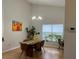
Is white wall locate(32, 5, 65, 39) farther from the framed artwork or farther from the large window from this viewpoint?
the framed artwork

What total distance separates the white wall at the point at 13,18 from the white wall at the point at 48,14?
2.39ft

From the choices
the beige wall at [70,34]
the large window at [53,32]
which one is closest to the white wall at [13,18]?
the large window at [53,32]

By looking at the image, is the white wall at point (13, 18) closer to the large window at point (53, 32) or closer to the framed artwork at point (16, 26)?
the framed artwork at point (16, 26)

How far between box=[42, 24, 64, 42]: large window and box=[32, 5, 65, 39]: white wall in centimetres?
37

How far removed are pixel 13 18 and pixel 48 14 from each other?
338 cm

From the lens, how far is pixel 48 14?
9.62m

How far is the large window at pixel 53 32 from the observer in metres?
9.20

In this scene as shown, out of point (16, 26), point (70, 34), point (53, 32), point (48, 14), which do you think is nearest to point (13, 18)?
point (16, 26)

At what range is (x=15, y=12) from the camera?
314 inches

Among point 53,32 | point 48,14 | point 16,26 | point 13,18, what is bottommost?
point 53,32

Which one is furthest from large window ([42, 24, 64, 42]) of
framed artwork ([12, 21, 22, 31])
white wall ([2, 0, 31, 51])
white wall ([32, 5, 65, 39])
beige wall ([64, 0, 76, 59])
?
beige wall ([64, 0, 76, 59])

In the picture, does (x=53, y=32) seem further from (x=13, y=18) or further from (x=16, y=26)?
(x=13, y=18)

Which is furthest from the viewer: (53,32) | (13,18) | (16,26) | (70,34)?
(53,32)

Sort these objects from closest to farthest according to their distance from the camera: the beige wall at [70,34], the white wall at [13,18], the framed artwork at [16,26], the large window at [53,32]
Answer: the beige wall at [70,34] < the white wall at [13,18] < the framed artwork at [16,26] < the large window at [53,32]
